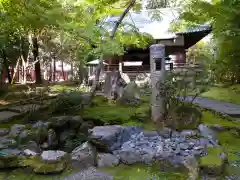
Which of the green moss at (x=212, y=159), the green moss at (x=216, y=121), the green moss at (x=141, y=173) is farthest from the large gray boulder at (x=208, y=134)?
the green moss at (x=141, y=173)

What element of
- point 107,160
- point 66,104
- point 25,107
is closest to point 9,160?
point 107,160

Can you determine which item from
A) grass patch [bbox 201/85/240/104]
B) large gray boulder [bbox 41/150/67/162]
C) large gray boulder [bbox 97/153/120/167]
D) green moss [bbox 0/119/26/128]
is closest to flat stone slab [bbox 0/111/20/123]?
green moss [bbox 0/119/26/128]

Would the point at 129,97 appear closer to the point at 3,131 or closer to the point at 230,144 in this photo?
the point at 230,144

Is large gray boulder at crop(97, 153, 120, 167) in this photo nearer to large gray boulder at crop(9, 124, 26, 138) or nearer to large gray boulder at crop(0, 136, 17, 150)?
large gray boulder at crop(0, 136, 17, 150)

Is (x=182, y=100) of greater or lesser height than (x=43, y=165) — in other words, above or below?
above

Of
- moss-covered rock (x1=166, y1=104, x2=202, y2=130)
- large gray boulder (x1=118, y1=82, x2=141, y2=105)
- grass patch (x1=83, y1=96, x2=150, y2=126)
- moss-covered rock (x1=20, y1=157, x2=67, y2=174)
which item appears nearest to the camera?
moss-covered rock (x1=20, y1=157, x2=67, y2=174)

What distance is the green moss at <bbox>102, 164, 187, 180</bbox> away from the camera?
14.4 ft

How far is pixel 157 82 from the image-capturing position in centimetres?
600

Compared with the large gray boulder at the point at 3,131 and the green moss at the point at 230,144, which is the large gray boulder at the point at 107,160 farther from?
the large gray boulder at the point at 3,131

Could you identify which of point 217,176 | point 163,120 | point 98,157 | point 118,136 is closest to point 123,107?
point 163,120

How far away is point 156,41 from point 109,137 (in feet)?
37.1

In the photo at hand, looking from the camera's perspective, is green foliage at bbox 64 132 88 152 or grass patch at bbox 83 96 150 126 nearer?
green foliage at bbox 64 132 88 152

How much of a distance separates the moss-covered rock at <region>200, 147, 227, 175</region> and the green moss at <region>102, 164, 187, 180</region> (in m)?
0.36

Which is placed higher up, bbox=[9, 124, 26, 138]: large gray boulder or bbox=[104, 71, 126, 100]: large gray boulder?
bbox=[104, 71, 126, 100]: large gray boulder
